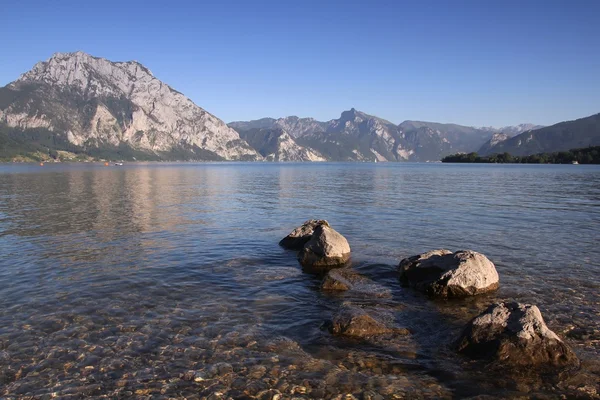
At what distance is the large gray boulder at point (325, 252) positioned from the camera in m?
20.8

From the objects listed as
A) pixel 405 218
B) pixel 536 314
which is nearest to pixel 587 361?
pixel 536 314

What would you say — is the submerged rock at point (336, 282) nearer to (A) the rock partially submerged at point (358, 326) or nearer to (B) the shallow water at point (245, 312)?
(B) the shallow water at point (245, 312)

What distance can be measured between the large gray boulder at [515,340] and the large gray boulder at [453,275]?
4.15m

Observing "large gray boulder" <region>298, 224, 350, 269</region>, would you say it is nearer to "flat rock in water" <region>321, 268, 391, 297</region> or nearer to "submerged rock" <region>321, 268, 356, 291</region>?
"flat rock in water" <region>321, 268, 391, 297</region>

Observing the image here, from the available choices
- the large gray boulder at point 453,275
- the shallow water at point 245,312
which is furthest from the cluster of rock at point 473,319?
the shallow water at point 245,312

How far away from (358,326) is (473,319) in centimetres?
347

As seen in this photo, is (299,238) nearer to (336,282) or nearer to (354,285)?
(354,285)

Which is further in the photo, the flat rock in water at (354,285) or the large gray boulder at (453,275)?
the flat rock in water at (354,285)

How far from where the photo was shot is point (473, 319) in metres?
11.9

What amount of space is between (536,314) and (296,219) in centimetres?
2656

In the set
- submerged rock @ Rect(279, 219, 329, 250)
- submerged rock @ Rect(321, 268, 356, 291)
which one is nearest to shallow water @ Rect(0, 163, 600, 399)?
submerged rock @ Rect(321, 268, 356, 291)

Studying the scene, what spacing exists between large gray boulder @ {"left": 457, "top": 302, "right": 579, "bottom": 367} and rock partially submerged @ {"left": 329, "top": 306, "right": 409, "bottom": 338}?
2.14 m

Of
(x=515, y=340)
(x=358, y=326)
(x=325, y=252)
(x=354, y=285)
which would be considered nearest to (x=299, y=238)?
(x=325, y=252)

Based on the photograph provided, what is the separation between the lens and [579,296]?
614 inches
